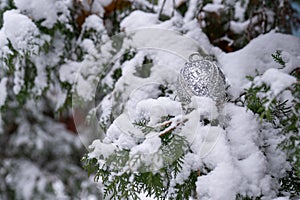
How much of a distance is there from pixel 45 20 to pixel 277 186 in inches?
31.7

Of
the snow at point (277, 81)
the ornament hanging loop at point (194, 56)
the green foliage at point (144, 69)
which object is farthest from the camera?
the green foliage at point (144, 69)

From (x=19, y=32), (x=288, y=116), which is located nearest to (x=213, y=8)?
(x=19, y=32)

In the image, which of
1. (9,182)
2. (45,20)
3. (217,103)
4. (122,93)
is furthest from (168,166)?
(9,182)

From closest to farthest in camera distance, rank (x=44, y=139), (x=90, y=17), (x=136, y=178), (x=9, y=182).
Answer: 1. (x=136, y=178)
2. (x=90, y=17)
3. (x=9, y=182)
4. (x=44, y=139)

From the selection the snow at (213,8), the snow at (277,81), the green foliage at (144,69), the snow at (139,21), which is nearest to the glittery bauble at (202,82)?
the snow at (277,81)

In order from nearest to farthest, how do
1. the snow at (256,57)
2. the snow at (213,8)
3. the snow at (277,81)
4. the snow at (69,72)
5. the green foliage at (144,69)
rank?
the snow at (277,81) → the snow at (256,57) → the green foliage at (144,69) → the snow at (69,72) → the snow at (213,8)

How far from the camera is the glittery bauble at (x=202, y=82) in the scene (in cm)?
81

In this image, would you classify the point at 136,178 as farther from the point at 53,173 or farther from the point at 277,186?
the point at 53,173

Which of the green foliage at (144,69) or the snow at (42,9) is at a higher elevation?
the snow at (42,9)

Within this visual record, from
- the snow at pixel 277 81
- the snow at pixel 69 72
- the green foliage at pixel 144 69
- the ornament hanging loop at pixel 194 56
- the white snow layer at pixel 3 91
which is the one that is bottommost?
the white snow layer at pixel 3 91

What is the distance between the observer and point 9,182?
2.31 metres

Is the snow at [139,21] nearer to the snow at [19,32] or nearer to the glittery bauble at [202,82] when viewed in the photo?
the snow at [19,32]

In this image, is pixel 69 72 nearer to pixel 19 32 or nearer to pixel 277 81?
pixel 19 32

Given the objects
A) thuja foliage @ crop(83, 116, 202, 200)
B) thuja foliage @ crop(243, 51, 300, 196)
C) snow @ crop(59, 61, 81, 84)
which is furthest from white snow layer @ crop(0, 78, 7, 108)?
thuja foliage @ crop(243, 51, 300, 196)
